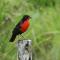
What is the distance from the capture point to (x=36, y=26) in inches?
210

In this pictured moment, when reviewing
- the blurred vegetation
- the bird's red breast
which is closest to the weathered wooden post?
the bird's red breast

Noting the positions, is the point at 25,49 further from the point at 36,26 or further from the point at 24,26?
the point at 36,26

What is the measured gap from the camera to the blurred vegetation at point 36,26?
16.9 feet

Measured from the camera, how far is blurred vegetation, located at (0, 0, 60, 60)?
16.9 feet

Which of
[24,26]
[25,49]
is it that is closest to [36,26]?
[24,26]

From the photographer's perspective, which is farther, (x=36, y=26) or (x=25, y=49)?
(x=36, y=26)

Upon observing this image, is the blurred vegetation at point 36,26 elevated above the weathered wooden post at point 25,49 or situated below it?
above

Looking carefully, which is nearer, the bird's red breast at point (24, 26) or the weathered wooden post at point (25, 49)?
the weathered wooden post at point (25, 49)

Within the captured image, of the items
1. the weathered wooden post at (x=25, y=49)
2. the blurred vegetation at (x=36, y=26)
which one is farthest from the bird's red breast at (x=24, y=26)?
the blurred vegetation at (x=36, y=26)

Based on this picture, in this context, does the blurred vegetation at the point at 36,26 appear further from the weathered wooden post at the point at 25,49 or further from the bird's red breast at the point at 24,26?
the weathered wooden post at the point at 25,49

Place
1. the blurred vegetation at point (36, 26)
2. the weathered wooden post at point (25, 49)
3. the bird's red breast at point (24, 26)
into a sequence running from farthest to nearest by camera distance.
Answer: the blurred vegetation at point (36, 26), the bird's red breast at point (24, 26), the weathered wooden post at point (25, 49)

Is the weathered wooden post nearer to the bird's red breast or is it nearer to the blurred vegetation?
the bird's red breast

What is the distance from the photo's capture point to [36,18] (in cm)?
532

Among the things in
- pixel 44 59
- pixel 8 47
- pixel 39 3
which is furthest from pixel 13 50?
pixel 39 3
